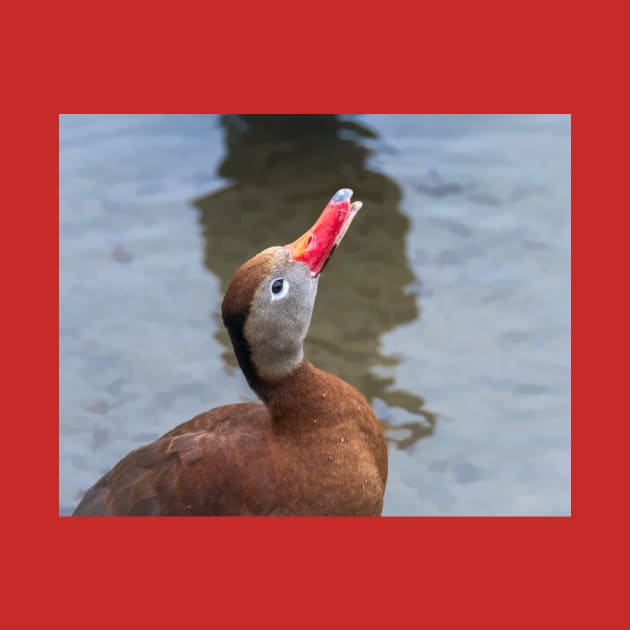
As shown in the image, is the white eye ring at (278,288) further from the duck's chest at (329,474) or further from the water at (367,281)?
the water at (367,281)

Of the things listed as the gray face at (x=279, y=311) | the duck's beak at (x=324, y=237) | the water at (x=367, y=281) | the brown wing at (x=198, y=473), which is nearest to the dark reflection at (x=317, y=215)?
the water at (x=367, y=281)

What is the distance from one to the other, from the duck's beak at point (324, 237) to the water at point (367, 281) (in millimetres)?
1565

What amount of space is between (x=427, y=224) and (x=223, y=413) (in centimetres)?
290

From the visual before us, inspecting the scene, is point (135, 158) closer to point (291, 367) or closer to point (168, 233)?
point (168, 233)

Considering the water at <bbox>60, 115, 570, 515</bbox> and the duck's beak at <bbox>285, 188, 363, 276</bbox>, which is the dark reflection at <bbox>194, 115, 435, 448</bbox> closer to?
the water at <bbox>60, 115, 570, 515</bbox>

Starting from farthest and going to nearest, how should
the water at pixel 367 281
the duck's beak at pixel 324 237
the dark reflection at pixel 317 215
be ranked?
the dark reflection at pixel 317 215, the water at pixel 367 281, the duck's beak at pixel 324 237

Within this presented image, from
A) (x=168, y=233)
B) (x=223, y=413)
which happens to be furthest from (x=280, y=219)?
(x=223, y=413)

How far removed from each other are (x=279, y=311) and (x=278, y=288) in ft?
0.28

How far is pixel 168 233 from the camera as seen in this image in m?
6.58

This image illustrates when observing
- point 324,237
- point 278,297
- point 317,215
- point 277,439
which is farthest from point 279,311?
point 317,215

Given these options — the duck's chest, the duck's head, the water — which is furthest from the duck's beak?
the water

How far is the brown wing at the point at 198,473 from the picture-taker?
3695mm

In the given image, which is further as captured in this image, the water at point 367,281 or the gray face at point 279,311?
the water at point 367,281

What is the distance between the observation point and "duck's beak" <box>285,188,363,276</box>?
371cm
